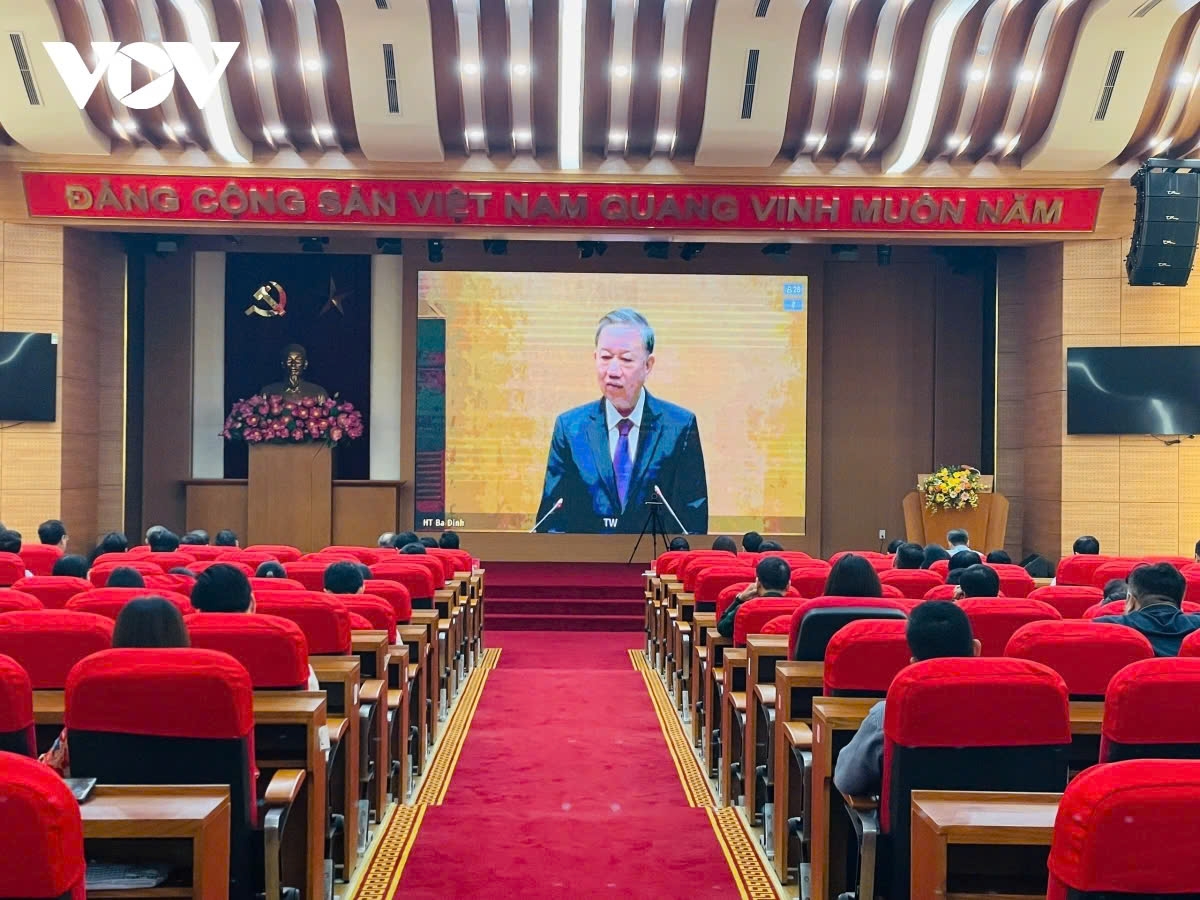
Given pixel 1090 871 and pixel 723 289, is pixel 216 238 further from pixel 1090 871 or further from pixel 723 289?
pixel 1090 871

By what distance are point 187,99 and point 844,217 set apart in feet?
20.6

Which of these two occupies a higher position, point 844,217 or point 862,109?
point 862,109

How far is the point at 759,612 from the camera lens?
4766mm

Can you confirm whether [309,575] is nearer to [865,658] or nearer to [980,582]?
[980,582]

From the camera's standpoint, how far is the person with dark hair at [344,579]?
530cm

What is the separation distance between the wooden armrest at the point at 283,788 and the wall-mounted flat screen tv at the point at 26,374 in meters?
9.76

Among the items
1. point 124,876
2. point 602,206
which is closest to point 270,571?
point 124,876

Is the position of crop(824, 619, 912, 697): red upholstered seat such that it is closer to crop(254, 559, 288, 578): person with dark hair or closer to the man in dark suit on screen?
crop(254, 559, 288, 578): person with dark hair

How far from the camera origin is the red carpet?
3.62m

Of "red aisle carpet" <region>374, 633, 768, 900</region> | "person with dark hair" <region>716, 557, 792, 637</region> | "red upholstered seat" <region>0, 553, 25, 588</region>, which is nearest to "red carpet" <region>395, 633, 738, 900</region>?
"red aisle carpet" <region>374, 633, 768, 900</region>

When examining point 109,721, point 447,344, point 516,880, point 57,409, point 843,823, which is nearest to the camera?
point 109,721

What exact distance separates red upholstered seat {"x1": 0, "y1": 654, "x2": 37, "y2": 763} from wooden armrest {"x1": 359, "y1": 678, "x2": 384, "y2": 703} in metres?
1.59

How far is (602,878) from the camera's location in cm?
363

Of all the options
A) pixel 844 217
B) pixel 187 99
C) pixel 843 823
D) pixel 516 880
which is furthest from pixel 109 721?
pixel 844 217
